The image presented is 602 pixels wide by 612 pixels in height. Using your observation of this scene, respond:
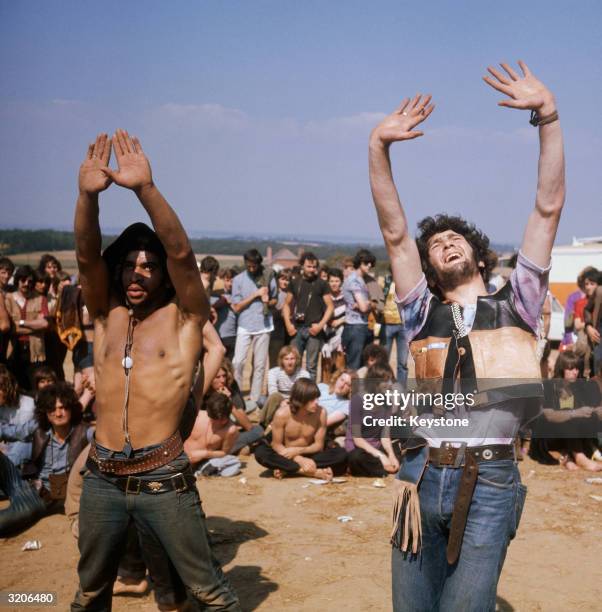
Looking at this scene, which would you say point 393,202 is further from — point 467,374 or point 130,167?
point 130,167

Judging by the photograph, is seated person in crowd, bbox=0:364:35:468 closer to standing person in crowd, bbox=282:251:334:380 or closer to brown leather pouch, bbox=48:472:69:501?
brown leather pouch, bbox=48:472:69:501

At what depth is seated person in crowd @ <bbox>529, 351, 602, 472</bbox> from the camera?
794 centimetres

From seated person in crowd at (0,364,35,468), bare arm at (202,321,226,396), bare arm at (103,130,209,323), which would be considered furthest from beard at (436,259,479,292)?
seated person in crowd at (0,364,35,468)

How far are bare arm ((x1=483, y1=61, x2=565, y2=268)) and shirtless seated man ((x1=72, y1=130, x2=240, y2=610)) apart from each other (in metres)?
1.44

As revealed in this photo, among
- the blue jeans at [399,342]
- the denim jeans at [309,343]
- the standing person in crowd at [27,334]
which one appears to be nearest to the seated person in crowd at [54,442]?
the standing person in crowd at [27,334]

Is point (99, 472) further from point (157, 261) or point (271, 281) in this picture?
point (271, 281)

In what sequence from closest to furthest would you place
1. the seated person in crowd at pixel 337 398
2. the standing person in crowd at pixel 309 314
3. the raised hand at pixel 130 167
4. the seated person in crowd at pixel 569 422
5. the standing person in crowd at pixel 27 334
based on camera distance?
the raised hand at pixel 130 167 < the seated person in crowd at pixel 569 422 < the seated person in crowd at pixel 337 398 < the standing person in crowd at pixel 27 334 < the standing person in crowd at pixel 309 314

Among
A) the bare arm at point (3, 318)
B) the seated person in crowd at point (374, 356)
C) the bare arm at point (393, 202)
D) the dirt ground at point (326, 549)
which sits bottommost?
the dirt ground at point (326, 549)

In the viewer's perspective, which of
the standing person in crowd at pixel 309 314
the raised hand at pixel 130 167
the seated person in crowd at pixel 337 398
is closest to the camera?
the raised hand at pixel 130 167

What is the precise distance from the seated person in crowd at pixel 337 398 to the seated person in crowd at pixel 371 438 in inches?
6.3

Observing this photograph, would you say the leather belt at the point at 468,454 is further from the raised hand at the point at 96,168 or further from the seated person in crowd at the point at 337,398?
the seated person in crowd at the point at 337,398

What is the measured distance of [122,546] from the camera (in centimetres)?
336

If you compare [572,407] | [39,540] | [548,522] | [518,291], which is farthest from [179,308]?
[572,407]

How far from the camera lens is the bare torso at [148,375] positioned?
11.2 feet
